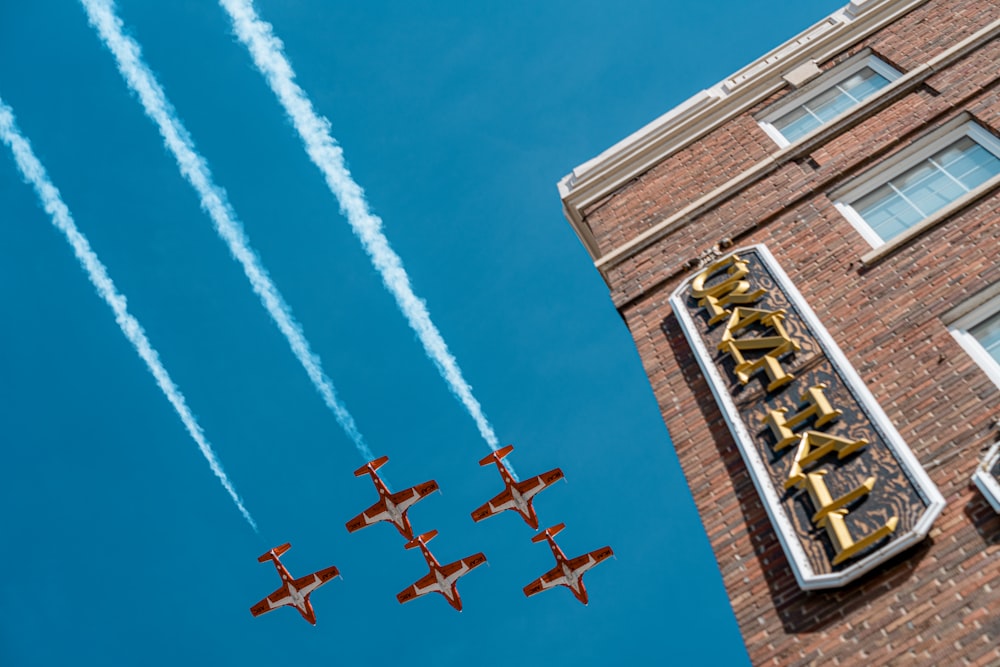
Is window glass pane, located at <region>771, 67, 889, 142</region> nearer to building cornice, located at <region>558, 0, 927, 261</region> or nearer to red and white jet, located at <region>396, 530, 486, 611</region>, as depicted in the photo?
building cornice, located at <region>558, 0, 927, 261</region>

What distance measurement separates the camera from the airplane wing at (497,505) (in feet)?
114

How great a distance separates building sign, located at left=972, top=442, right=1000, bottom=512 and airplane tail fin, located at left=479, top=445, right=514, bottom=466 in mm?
23976

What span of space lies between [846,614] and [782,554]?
4.25 feet

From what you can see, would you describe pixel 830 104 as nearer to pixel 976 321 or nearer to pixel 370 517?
pixel 976 321

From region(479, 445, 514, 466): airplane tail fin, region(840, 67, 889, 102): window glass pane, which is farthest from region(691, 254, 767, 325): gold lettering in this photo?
region(479, 445, 514, 466): airplane tail fin

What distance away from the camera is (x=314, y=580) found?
37969 mm

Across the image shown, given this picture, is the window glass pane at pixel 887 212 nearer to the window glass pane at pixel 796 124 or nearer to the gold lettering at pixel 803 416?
the window glass pane at pixel 796 124

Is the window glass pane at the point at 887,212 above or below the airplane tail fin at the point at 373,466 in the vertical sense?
below

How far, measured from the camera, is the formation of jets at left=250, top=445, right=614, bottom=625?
3481 centimetres

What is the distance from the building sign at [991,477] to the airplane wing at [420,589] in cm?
2701

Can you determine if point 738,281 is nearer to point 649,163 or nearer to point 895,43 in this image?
point 649,163

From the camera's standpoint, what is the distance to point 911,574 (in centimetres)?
1162

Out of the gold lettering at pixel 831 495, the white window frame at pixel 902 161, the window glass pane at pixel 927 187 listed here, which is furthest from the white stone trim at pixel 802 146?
the gold lettering at pixel 831 495

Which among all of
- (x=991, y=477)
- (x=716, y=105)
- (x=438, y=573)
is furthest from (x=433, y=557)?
(x=991, y=477)
